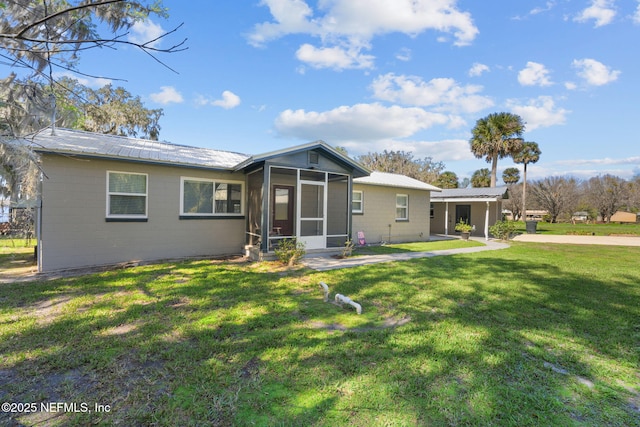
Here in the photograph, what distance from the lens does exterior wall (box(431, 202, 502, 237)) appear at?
19.3 meters

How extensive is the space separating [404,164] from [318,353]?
119 ft

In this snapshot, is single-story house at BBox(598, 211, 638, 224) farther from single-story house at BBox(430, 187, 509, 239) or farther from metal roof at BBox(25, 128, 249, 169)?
metal roof at BBox(25, 128, 249, 169)

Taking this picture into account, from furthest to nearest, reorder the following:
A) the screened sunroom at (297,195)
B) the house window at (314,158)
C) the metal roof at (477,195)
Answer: the metal roof at (477,195)
the house window at (314,158)
the screened sunroom at (297,195)

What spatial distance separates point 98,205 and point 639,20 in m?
15.2

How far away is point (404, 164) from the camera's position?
3709 cm

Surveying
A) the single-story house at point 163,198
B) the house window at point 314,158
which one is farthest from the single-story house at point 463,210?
the house window at point 314,158

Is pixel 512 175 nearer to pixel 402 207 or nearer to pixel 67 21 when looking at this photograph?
pixel 402 207

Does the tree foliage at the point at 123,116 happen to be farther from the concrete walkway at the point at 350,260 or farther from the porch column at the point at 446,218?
the porch column at the point at 446,218

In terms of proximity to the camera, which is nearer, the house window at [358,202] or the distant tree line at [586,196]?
the house window at [358,202]

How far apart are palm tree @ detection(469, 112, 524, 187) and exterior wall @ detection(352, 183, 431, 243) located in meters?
13.0

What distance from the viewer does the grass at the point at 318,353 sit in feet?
7.70

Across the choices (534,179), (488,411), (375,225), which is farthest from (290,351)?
(534,179)

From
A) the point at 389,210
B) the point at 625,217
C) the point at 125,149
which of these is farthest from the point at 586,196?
the point at 125,149

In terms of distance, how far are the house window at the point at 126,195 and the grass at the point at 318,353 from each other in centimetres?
246
